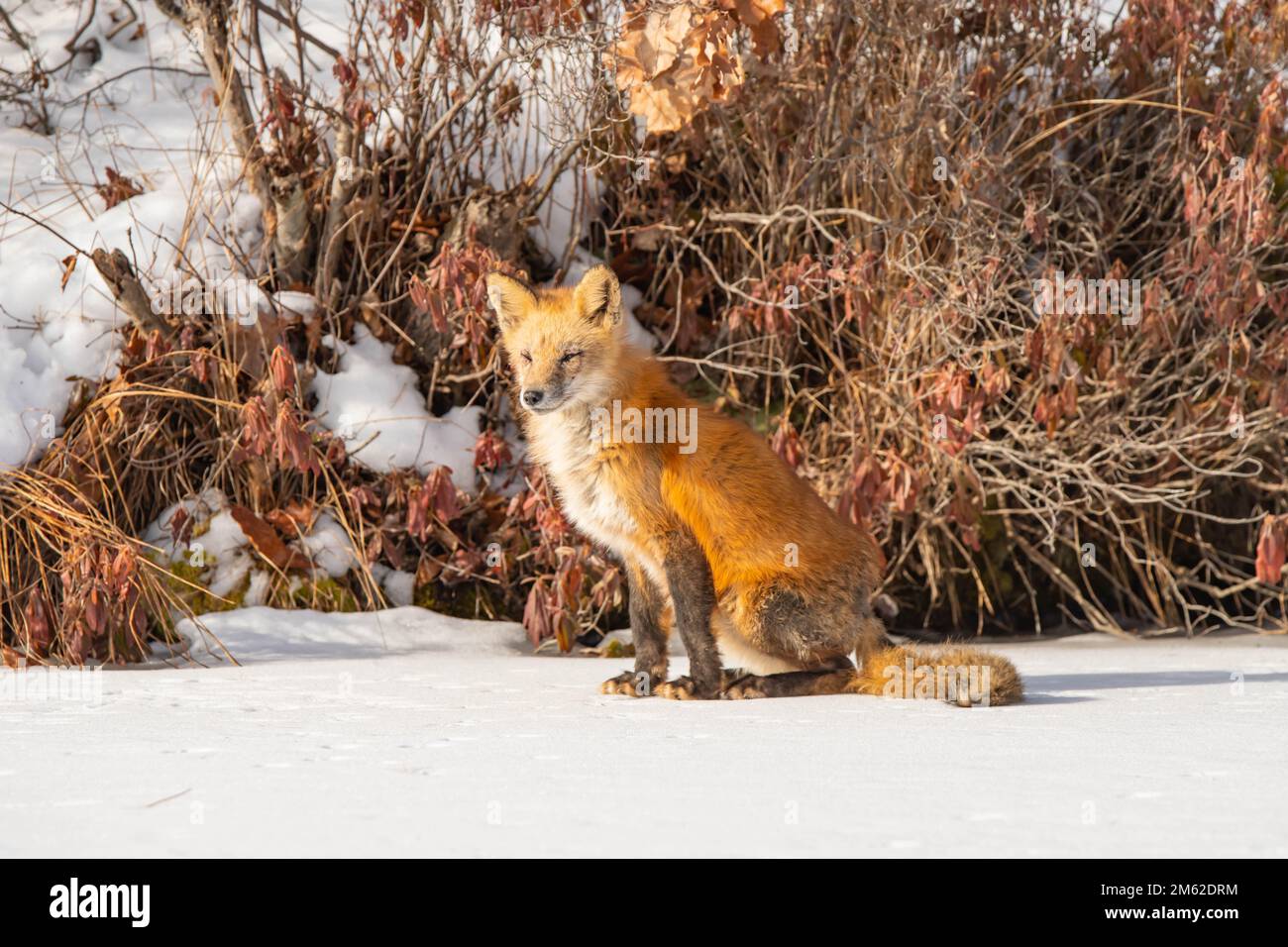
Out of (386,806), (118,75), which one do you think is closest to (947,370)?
(386,806)

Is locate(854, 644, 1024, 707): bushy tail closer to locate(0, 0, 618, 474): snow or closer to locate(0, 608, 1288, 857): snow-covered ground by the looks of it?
locate(0, 608, 1288, 857): snow-covered ground

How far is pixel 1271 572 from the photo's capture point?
6.07m

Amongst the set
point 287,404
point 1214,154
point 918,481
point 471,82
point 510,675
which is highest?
point 471,82

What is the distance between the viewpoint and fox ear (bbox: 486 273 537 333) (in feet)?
17.3

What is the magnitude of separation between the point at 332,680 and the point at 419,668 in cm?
53

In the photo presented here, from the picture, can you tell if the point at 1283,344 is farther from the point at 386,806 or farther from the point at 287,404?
the point at 386,806

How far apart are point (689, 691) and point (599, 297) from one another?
1.52 m

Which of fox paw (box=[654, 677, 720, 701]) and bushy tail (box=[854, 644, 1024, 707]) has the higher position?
bushy tail (box=[854, 644, 1024, 707])

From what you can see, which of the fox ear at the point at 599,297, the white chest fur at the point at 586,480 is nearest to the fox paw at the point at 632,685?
the white chest fur at the point at 586,480

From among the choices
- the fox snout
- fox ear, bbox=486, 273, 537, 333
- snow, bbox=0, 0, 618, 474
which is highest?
snow, bbox=0, 0, 618, 474

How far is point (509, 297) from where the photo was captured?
17.5 ft

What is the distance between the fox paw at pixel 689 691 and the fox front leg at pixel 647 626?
0.15 metres

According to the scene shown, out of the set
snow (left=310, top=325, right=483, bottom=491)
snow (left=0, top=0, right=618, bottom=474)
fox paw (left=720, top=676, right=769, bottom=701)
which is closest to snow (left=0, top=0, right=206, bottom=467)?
snow (left=0, top=0, right=618, bottom=474)

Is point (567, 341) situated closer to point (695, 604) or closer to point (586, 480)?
point (586, 480)
